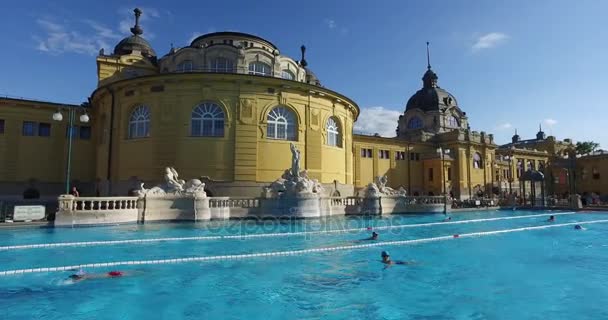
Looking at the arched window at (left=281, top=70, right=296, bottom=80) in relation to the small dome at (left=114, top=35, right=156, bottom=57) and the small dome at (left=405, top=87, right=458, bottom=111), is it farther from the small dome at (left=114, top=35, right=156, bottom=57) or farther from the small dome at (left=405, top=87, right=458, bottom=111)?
the small dome at (left=405, top=87, right=458, bottom=111)

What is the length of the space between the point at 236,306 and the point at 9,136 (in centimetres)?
3127

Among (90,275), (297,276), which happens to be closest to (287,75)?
(297,276)

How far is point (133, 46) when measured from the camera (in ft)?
125

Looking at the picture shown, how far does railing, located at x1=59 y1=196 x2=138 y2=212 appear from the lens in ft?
57.9

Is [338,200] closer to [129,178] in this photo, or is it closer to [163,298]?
[129,178]

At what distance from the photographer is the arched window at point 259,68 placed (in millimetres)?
31453

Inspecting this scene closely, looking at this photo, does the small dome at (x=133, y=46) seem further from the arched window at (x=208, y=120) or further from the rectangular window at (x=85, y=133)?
the arched window at (x=208, y=120)

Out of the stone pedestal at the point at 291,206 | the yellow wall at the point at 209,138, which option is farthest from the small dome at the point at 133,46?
the stone pedestal at the point at 291,206

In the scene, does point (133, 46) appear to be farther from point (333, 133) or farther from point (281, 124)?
point (333, 133)

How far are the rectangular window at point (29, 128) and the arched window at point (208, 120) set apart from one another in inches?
556

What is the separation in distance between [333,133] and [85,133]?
21.3 m

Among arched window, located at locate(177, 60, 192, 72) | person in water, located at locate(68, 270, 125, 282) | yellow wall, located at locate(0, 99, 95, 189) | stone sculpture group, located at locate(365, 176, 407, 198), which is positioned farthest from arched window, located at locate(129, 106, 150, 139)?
person in water, located at locate(68, 270, 125, 282)

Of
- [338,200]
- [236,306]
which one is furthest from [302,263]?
[338,200]

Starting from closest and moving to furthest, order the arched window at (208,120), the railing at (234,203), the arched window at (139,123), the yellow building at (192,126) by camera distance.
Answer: the railing at (234,203), the yellow building at (192,126), the arched window at (208,120), the arched window at (139,123)
